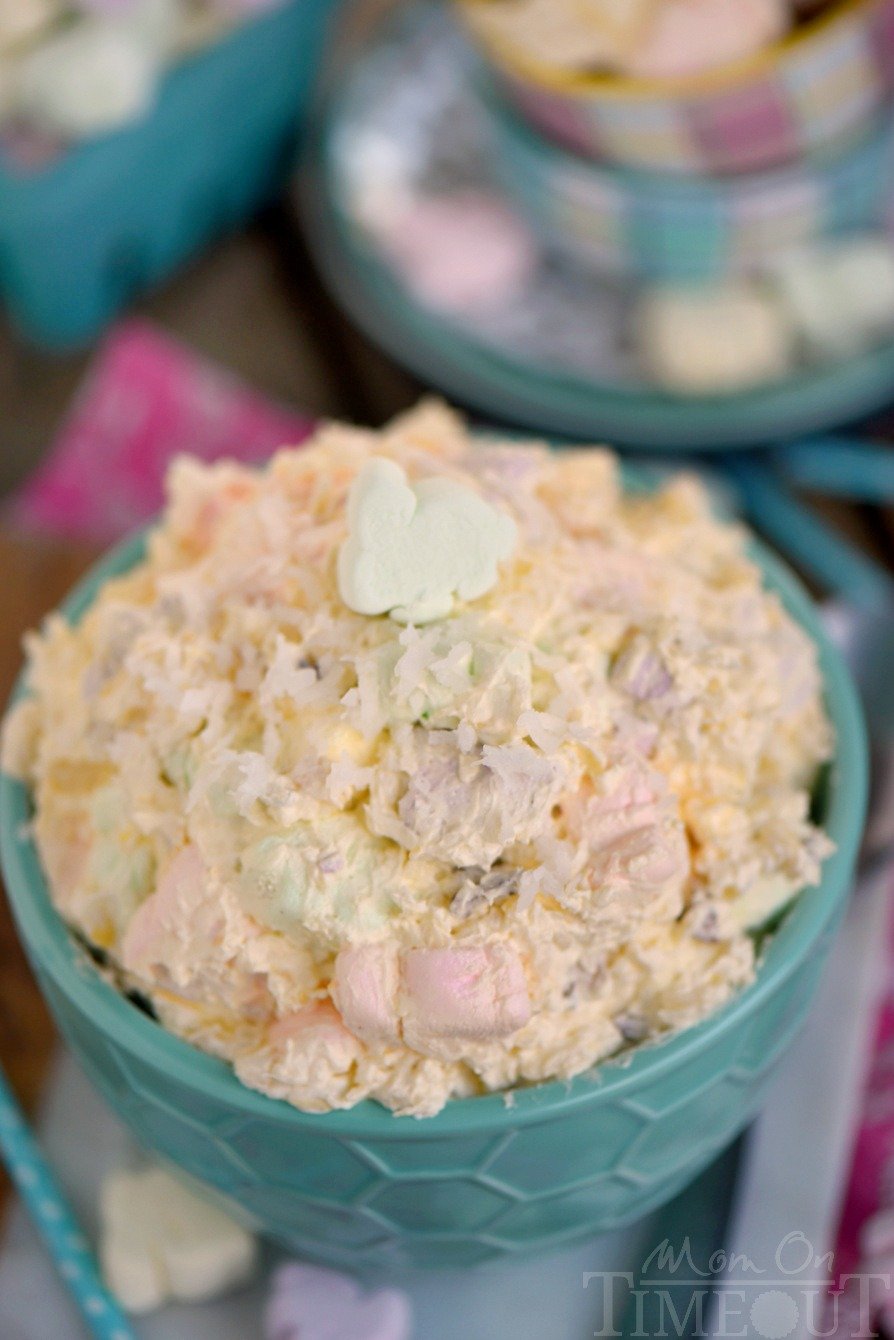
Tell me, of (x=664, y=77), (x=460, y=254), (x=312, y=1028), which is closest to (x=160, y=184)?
(x=460, y=254)

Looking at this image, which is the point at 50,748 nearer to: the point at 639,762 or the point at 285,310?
the point at 639,762

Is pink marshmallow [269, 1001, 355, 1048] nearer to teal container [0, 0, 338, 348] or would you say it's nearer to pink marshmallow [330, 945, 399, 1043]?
pink marshmallow [330, 945, 399, 1043]

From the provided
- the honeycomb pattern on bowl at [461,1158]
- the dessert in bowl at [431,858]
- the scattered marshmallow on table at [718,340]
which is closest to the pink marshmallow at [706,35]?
the scattered marshmallow on table at [718,340]

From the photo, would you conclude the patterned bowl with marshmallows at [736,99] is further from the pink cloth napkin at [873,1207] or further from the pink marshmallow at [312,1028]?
the pink marshmallow at [312,1028]

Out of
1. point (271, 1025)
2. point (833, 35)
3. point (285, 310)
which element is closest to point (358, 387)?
point (285, 310)

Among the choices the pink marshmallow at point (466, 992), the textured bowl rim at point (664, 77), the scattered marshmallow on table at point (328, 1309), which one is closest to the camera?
the pink marshmallow at point (466, 992)
